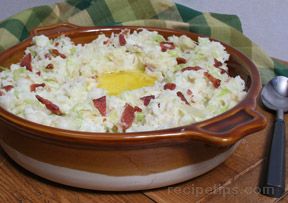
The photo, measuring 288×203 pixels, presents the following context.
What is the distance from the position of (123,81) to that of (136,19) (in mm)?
557

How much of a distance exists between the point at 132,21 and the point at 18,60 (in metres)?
0.42

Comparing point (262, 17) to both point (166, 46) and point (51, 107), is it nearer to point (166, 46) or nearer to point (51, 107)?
point (166, 46)

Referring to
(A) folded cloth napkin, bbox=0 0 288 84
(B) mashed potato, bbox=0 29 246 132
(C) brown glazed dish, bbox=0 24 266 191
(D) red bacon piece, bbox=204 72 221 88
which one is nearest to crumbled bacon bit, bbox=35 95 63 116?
(B) mashed potato, bbox=0 29 246 132

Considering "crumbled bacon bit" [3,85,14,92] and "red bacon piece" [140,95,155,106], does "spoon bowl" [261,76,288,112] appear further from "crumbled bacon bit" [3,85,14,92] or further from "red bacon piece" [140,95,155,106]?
"crumbled bacon bit" [3,85,14,92]

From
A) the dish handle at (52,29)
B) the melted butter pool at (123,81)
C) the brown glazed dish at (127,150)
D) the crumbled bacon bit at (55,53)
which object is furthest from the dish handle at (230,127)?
the dish handle at (52,29)

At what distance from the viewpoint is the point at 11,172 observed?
89 centimetres

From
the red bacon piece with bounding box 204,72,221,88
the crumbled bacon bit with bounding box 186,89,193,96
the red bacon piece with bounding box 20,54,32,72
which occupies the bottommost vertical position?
the red bacon piece with bounding box 204,72,221,88

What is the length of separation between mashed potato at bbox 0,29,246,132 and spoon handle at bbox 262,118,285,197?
122 millimetres

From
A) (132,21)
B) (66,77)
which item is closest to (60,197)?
(66,77)

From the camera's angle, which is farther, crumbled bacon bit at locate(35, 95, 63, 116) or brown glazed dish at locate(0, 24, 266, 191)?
crumbled bacon bit at locate(35, 95, 63, 116)

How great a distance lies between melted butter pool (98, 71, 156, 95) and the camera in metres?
0.98

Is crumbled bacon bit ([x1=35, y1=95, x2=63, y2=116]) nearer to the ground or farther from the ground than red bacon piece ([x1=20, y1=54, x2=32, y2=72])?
nearer to the ground

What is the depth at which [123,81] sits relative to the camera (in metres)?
1.01

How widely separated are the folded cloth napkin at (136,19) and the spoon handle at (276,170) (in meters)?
0.44
